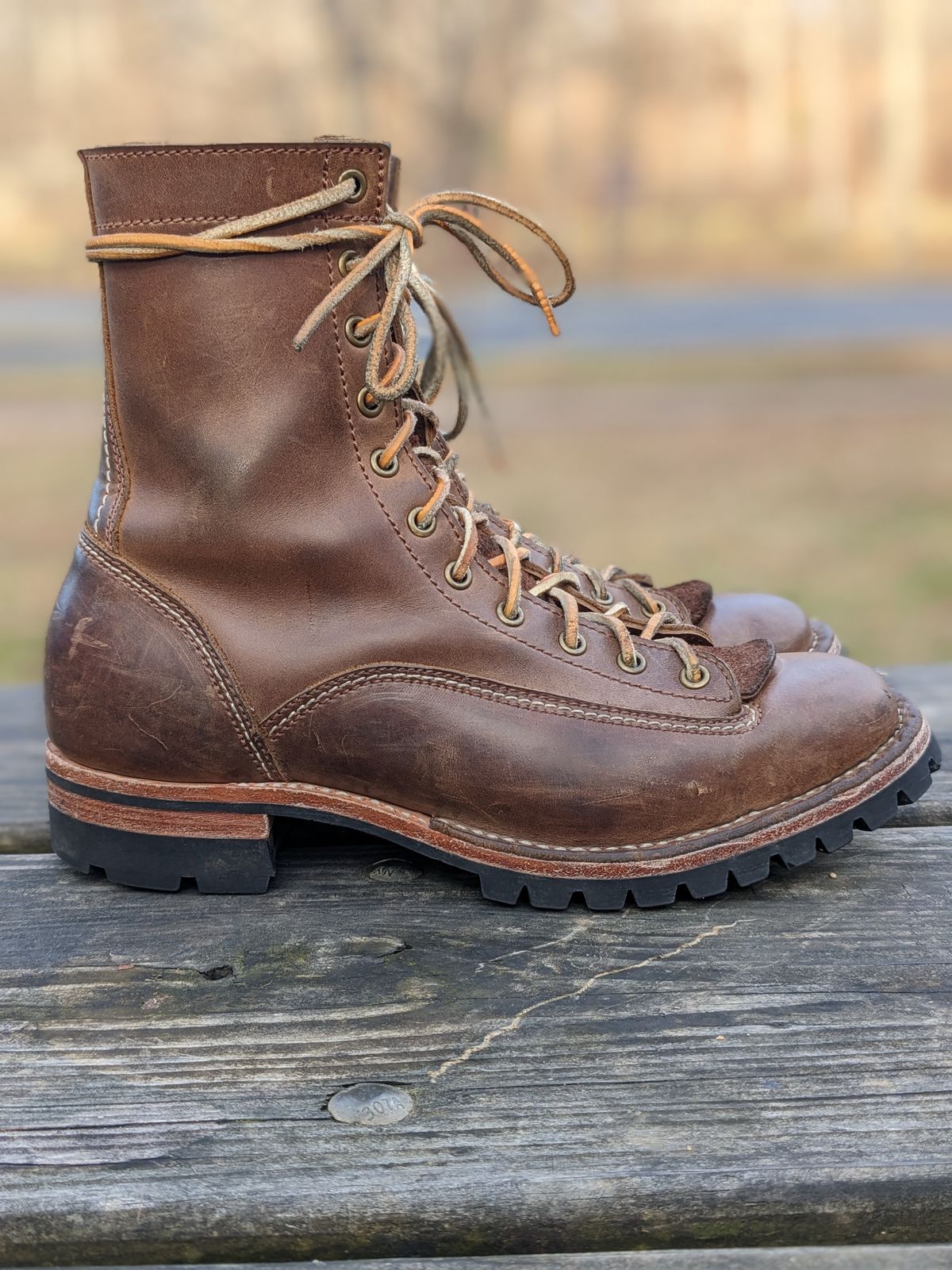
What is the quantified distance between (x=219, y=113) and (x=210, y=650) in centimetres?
1231

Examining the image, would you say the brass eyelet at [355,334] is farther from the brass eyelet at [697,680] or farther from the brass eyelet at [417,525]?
the brass eyelet at [697,680]

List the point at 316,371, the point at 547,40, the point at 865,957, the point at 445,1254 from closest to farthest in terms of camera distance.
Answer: the point at 445,1254 < the point at 865,957 < the point at 316,371 < the point at 547,40

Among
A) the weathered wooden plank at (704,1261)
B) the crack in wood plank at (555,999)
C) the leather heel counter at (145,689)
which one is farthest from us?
the leather heel counter at (145,689)

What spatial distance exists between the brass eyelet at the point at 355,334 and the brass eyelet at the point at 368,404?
45 millimetres

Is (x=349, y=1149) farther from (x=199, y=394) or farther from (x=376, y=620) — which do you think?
(x=199, y=394)

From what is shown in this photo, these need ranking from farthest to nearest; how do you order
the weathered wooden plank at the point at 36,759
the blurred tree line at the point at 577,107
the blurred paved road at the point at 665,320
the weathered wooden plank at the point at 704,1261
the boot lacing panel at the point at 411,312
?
1. the blurred paved road at the point at 665,320
2. the blurred tree line at the point at 577,107
3. the weathered wooden plank at the point at 36,759
4. the boot lacing panel at the point at 411,312
5. the weathered wooden plank at the point at 704,1261

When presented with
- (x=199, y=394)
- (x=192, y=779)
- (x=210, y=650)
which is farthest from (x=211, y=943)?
(x=199, y=394)

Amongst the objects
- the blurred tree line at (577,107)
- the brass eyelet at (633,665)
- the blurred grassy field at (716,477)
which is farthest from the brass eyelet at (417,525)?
the blurred tree line at (577,107)

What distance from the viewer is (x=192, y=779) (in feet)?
4.46

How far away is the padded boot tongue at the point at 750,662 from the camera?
1.35 meters

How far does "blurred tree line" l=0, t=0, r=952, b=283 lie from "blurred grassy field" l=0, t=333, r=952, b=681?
269 centimetres

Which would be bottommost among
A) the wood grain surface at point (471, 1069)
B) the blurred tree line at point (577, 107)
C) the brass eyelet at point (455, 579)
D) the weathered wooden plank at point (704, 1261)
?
the weathered wooden plank at point (704, 1261)

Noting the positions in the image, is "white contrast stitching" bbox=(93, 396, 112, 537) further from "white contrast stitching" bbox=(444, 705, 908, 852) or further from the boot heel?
"white contrast stitching" bbox=(444, 705, 908, 852)

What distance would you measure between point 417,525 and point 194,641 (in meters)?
0.26
